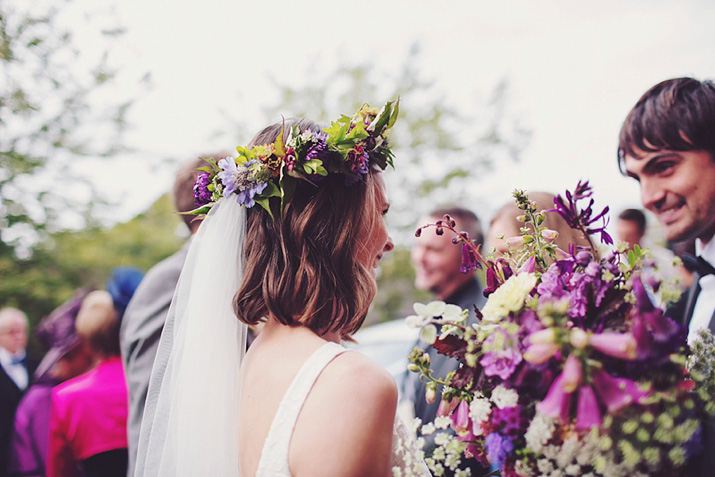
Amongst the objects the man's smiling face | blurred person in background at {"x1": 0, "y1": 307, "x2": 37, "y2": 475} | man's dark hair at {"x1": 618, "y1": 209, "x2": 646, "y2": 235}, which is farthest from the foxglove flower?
blurred person in background at {"x1": 0, "y1": 307, "x2": 37, "y2": 475}

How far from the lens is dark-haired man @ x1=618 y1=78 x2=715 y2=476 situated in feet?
7.38

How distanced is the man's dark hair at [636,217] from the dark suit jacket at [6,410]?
5977 mm

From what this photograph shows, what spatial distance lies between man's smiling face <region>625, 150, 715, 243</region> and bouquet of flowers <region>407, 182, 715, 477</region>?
1.17 metres

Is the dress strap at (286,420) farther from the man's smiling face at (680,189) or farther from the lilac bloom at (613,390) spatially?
the man's smiling face at (680,189)

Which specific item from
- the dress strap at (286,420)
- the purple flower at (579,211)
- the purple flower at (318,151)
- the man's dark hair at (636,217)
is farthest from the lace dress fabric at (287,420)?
the man's dark hair at (636,217)

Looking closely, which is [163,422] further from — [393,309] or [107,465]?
[393,309]

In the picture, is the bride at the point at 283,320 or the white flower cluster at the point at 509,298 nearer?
the white flower cluster at the point at 509,298

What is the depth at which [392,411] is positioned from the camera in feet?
5.02

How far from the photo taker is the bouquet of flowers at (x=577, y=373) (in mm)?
1069

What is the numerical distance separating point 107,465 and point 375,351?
349 centimetres

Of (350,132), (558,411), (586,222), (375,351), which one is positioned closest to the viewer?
(558,411)

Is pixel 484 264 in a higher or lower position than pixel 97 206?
lower

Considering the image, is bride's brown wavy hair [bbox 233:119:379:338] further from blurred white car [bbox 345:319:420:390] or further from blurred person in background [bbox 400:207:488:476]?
blurred white car [bbox 345:319:420:390]

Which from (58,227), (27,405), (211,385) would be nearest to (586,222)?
(211,385)
